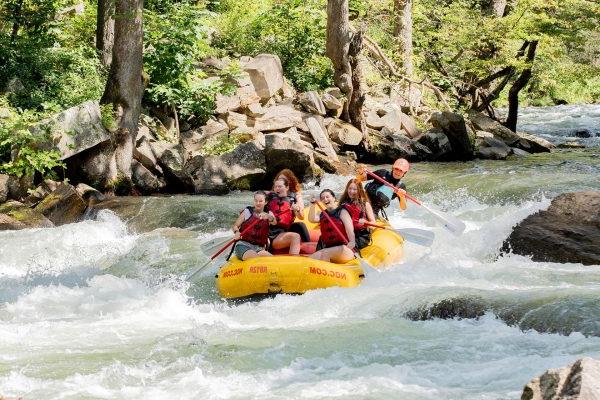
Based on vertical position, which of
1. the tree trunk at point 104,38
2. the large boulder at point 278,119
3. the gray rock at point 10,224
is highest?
the tree trunk at point 104,38

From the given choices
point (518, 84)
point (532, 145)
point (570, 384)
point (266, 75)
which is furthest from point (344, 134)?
point (570, 384)

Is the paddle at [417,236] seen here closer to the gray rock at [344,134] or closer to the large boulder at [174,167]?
the large boulder at [174,167]

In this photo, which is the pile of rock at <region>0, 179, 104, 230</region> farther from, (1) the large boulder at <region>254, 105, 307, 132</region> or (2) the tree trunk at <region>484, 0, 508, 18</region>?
(2) the tree trunk at <region>484, 0, 508, 18</region>

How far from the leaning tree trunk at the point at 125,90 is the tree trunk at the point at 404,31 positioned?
284 inches

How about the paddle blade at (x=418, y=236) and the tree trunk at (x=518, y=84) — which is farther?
the tree trunk at (x=518, y=84)

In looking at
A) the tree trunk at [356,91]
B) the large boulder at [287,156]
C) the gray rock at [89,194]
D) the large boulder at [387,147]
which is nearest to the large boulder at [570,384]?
the gray rock at [89,194]

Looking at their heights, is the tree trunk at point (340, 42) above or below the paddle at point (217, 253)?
above

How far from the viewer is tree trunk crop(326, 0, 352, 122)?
597 inches

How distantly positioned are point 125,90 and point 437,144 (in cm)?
622

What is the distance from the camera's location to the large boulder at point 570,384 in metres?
3.04

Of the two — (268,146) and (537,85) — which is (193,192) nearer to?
(268,146)

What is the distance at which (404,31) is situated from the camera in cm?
1800

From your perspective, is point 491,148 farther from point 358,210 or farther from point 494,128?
point 358,210

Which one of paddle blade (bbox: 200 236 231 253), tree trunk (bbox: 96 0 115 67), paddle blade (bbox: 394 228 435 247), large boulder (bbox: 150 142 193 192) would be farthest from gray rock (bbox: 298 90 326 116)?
paddle blade (bbox: 200 236 231 253)
